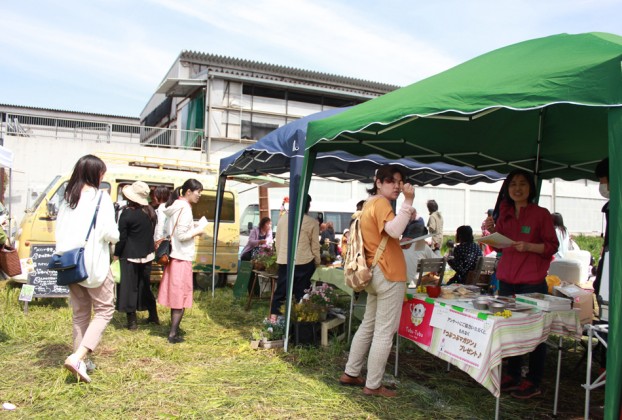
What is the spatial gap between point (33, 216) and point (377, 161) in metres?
5.50

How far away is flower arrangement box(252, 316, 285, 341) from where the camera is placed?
5.32m

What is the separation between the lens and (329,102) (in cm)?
2098

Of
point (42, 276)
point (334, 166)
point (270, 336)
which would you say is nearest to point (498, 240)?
point (270, 336)

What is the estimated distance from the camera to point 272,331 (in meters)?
5.34

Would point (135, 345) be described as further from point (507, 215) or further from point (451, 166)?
point (451, 166)

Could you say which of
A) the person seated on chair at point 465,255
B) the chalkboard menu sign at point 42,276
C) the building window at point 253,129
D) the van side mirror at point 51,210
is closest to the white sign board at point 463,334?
the person seated on chair at point 465,255

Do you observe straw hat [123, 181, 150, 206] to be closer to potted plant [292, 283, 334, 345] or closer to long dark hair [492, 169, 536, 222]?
potted plant [292, 283, 334, 345]

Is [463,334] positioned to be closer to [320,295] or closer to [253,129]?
[320,295]

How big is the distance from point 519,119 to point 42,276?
650 centimetres

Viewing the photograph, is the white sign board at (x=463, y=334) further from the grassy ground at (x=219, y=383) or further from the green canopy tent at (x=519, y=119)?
the green canopy tent at (x=519, y=119)

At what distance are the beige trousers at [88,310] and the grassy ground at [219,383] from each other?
1.27 feet

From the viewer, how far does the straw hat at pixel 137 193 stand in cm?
565

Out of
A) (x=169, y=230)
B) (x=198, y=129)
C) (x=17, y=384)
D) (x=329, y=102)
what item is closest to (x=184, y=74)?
(x=198, y=129)

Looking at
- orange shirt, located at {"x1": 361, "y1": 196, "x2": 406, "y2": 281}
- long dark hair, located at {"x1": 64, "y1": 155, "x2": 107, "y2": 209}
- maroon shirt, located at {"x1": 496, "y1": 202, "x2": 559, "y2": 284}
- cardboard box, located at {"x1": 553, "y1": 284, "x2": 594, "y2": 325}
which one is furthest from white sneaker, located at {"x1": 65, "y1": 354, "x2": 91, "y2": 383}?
cardboard box, located at {"x1": 553, "y1": 284, "x2": 594, "y2": 325}
